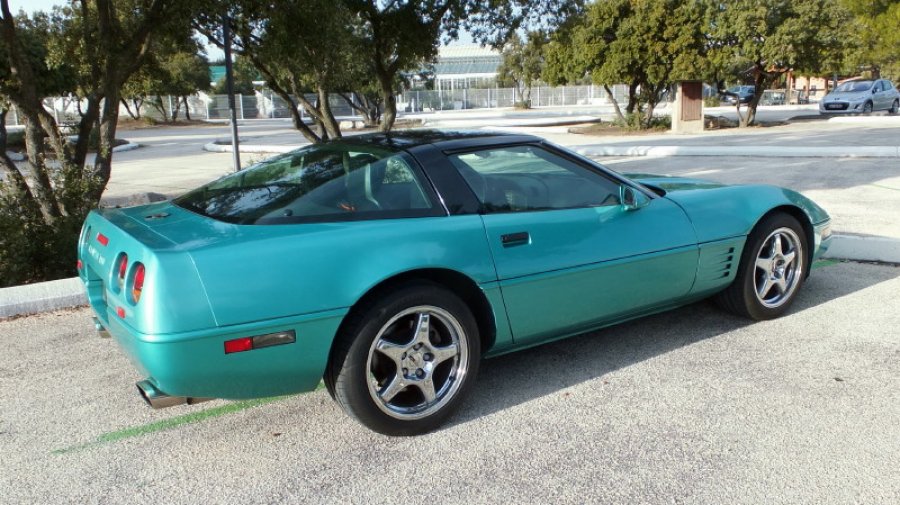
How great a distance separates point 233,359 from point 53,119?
5526mm

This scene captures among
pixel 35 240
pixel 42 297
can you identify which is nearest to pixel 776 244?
pixel 42 297

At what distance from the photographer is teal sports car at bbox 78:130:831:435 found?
9.64 ft

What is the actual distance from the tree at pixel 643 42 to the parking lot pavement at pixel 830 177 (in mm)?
8257

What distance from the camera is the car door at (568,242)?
142 inches

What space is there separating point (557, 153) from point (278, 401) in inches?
77.0

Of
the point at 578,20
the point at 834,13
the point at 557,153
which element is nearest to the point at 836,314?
the point at 557,153

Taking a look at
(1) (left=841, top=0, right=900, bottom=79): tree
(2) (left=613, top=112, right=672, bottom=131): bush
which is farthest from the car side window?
(1) (left=841, top=0, right=900, bottom=79): tree

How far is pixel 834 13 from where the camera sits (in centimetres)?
2219

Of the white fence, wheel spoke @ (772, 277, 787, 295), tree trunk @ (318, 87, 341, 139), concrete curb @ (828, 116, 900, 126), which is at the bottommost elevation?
wheel spoke @ (772, 277, 787, 295)

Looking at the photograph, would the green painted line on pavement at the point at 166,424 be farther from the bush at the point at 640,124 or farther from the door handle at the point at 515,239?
the bush at the point at 640,124

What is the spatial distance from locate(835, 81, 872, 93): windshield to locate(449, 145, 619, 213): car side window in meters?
29.7

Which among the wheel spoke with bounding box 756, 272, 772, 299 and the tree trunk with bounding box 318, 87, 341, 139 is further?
the tree trunk with bounding box 318, 87, 341, 139

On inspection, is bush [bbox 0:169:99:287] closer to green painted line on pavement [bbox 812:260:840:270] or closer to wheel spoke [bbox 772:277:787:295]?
wheel spoke [bbox 772:277:787:295]

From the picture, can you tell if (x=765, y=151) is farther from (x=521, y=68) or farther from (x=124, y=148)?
(x=521, y=68)
